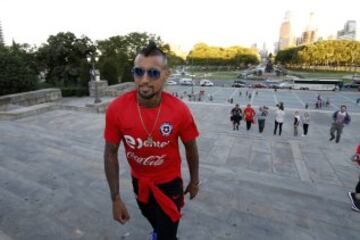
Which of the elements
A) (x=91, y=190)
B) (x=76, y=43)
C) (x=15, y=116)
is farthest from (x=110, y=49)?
(x=91, y=190)

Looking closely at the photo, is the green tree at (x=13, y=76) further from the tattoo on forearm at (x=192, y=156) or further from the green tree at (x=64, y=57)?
the tattoo on forearm at (x=192, y=156)

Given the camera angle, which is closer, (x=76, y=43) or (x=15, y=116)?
(x=15, y=116)

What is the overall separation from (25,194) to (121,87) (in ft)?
58.3

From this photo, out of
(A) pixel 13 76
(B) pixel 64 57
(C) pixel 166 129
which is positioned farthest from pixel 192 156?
(B) pixel 64 57

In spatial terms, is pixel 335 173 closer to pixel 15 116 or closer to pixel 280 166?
pixel 280 166

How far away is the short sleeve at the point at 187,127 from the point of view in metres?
1.84

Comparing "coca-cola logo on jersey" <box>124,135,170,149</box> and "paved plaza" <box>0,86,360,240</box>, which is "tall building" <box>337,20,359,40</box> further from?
"coca-cola logo on jersey" <box>124,135,170,149</box>

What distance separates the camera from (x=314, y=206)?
11.9 ft

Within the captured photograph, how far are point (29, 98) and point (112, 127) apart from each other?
15.7 meters

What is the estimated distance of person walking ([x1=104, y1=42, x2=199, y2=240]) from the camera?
69.2 inches

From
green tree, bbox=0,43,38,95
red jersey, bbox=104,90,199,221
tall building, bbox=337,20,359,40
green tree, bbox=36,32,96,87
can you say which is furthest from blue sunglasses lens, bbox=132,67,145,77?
tall building, bbox=337,20,359,40

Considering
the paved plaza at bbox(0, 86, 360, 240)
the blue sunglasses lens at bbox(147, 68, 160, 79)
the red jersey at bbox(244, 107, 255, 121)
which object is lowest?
the red jersey at bbox(244, 107, 255, 121)

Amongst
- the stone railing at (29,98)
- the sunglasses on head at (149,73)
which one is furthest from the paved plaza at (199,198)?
the stone railing at (29,98)

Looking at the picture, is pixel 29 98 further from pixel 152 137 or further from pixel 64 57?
pixel 152 137
